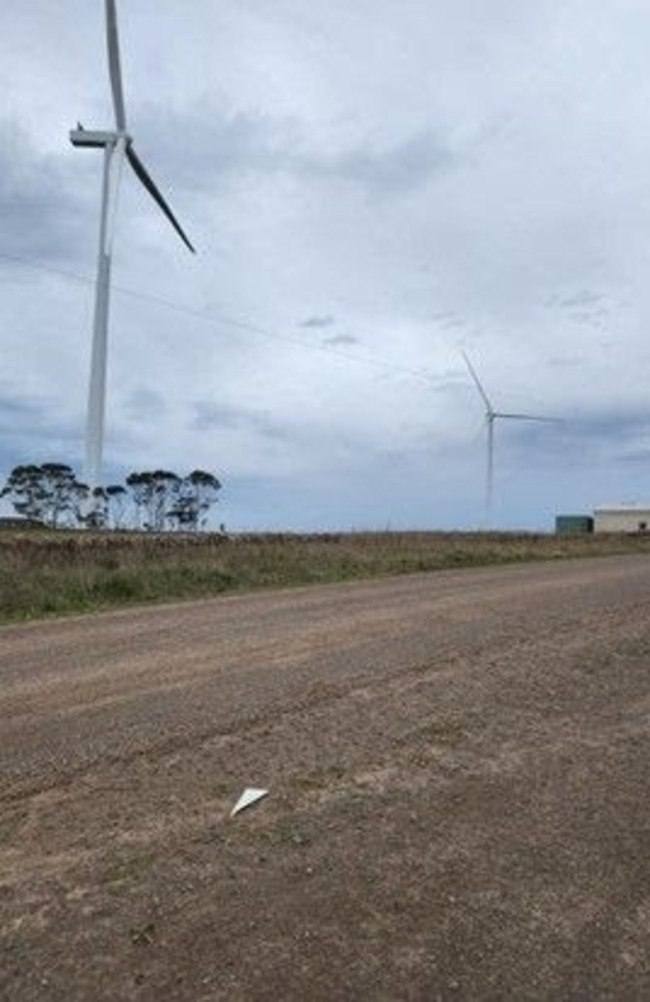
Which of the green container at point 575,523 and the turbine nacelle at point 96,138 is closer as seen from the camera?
the turbine nacelle at point 96,138

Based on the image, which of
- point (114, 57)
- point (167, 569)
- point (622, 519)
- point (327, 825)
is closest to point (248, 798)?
point (327, 825)

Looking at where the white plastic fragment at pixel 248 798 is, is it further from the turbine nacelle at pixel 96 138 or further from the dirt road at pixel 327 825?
the turbine nacelle at pixel 96 138

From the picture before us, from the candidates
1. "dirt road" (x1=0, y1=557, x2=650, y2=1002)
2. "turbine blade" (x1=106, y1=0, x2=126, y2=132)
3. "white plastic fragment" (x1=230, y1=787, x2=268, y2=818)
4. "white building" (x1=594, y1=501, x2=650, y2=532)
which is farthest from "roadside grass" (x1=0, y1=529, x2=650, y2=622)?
"white building" (x1=594, y1=501, x2=650, y2=532)

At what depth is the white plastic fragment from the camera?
6275 millimetres

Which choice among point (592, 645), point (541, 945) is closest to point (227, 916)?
point (541, 945)

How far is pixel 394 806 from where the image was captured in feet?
21.1

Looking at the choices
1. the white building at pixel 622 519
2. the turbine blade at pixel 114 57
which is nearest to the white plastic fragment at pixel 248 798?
the turbine blade at pixel 114 57

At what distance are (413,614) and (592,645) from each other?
3542 millimetres

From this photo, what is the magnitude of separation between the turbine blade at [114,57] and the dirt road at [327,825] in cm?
4495

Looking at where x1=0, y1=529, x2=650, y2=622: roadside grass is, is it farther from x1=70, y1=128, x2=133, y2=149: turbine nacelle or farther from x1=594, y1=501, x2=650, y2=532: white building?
x1=594, y1=501, x2=650, y2=532: white building

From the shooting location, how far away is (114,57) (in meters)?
51.4

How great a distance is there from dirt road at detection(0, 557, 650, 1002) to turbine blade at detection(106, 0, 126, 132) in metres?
44.9

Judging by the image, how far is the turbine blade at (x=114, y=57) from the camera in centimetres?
5044

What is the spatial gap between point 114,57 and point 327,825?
50.9m
